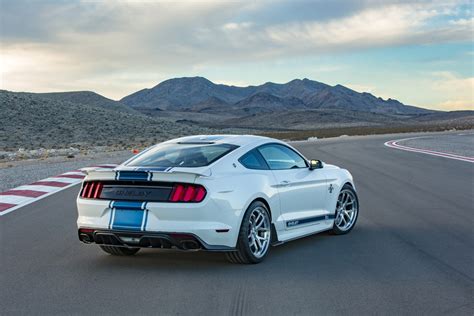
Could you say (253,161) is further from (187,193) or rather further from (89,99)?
(89,99)

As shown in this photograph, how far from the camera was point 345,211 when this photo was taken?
32.7ft

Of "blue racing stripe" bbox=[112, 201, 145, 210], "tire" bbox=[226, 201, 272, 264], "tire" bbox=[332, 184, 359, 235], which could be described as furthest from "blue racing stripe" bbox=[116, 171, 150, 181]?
"tire" bbox=[332, 184, 359, 235]

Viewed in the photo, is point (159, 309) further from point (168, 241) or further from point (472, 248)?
point (472, 248)

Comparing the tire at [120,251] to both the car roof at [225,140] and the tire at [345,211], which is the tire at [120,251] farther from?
the tire at [345,211]

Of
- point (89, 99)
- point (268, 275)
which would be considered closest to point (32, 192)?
point (268, 275)

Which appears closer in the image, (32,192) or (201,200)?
(201,200)

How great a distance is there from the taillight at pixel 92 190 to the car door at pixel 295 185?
1.99 metres

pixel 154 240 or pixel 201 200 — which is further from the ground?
pixel 201 200

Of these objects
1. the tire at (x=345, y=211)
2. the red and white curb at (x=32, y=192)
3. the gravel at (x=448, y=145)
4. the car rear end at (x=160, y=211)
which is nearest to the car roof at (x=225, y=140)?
the car rear end at (x=160, y=211)

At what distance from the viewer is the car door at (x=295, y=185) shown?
855 centimetres

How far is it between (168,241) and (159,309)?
1.31 meters

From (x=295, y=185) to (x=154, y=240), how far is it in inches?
86.4

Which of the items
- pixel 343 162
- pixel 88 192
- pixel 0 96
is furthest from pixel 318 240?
pixel 0 96

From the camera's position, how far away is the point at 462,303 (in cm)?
621
